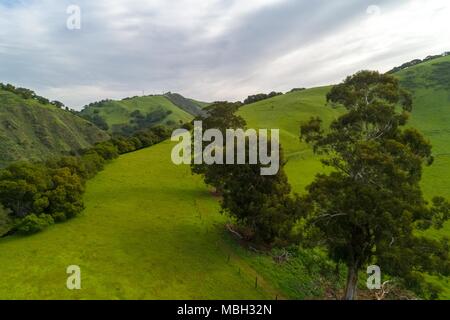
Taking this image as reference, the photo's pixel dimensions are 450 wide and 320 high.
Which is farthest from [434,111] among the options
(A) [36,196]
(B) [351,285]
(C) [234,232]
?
(A) [36,196]

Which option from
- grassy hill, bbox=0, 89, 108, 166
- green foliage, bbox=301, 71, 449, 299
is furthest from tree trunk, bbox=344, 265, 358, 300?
grassy hill, bbox=0, 89, 108, 166

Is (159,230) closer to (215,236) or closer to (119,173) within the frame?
(215,236)

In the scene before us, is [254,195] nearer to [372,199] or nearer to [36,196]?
[372,199]

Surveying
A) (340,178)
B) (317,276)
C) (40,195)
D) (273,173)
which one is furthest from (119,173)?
(340,178)

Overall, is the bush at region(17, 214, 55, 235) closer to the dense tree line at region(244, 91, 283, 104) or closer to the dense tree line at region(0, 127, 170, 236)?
the dense tree line at region(0, 127, 170, 236)

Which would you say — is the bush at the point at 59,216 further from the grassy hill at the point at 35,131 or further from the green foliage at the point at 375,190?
the grassy hill at the point at 35,131

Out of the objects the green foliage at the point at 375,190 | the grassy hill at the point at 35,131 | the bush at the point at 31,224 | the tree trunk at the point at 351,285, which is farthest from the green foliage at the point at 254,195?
the grassy hill at the point at 35,131

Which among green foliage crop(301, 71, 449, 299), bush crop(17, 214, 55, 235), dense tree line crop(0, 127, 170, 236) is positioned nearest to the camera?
green foliage crop(301, 71, 449, 299)
